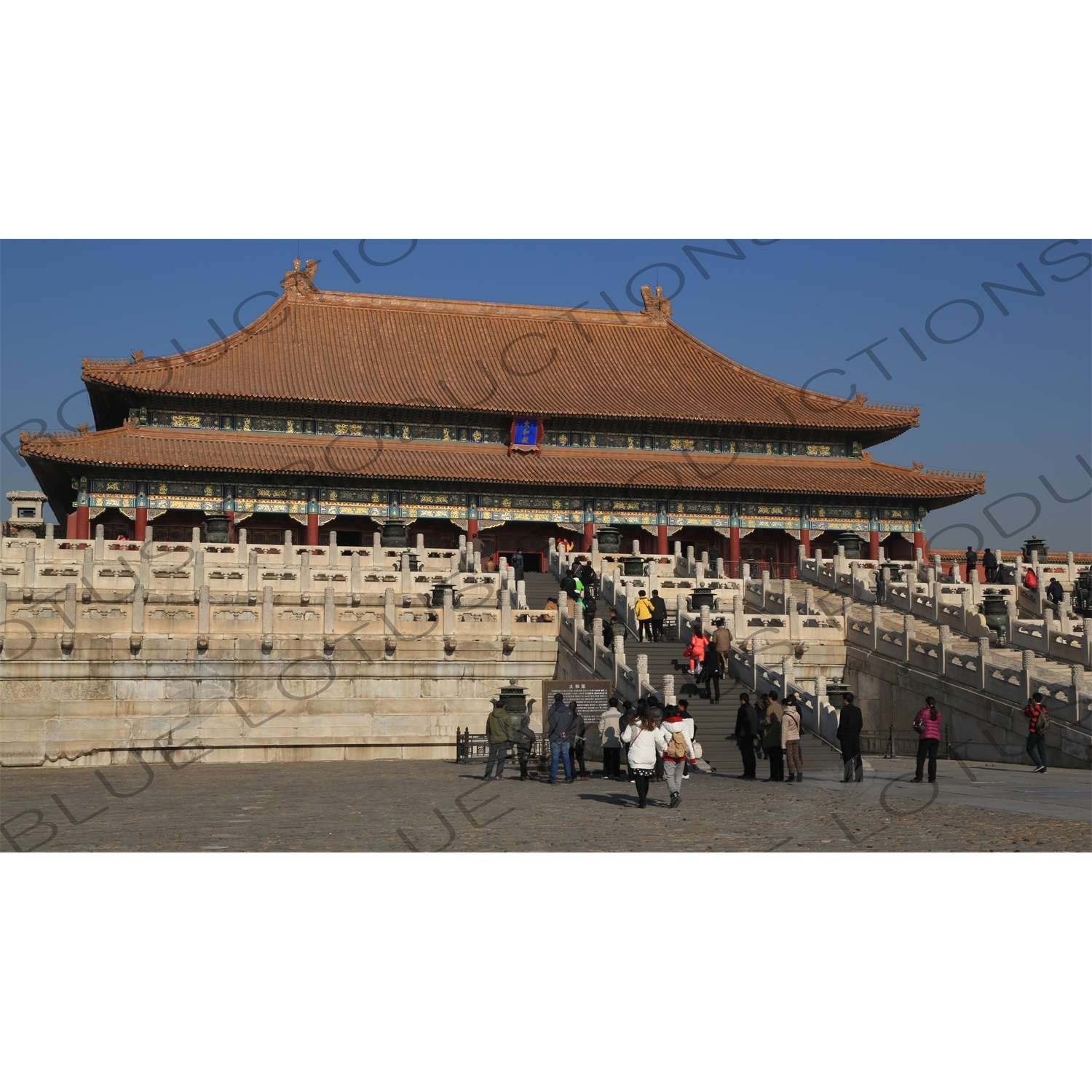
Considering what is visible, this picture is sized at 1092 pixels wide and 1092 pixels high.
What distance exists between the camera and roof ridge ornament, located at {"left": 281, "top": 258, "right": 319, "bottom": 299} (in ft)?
168

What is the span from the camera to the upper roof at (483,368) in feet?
148

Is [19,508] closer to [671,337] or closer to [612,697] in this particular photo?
[671,337]

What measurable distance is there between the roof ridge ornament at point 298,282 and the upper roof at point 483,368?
0.06 metres

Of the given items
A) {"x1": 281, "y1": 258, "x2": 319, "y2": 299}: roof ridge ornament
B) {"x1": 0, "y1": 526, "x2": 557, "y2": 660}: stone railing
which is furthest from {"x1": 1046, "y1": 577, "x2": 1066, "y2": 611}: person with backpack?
{"x1": 281, "y1": 258, "x2": 319, "y2": 299}: roof ridge ornament

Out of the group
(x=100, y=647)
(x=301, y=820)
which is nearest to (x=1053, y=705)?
(x=301, y=820)

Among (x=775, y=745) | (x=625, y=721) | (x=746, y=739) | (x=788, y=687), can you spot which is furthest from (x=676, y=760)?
(x=788, y=687)

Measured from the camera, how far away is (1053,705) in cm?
2011

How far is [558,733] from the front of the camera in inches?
706

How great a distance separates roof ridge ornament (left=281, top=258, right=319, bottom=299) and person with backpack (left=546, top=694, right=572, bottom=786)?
3637 centimetres

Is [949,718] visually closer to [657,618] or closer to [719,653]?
[719,653]

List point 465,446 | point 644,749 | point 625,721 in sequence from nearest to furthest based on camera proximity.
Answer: point 644,749 < point 625,721 < point 465,446

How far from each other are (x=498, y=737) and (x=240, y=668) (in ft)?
22.8

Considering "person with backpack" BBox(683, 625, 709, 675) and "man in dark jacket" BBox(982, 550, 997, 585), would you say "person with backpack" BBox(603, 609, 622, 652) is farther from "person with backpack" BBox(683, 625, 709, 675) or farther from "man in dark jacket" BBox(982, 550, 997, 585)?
"man in dark jacket" BBox(982, 550, 997, 585)

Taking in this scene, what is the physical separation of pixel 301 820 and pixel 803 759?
8.40 meters
